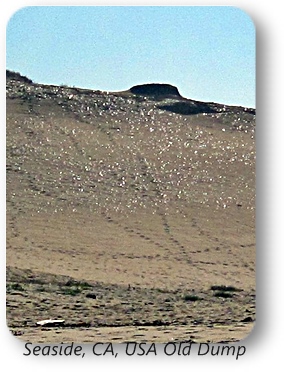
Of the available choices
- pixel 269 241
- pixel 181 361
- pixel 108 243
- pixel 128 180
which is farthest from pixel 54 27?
pixel 181 361

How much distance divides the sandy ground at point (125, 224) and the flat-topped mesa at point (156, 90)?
4 cm

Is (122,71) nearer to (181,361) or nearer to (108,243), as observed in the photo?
(108,243)

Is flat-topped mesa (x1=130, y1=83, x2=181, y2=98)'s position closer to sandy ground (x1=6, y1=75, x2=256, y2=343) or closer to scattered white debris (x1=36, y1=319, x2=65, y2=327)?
sandy ground (x1=6, y1=75, x2=256, y2=343)

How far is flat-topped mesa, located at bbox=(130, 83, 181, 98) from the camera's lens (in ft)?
10.1

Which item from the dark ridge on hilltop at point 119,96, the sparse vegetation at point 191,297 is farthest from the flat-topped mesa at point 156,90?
the sparse vegetation at point 191,297

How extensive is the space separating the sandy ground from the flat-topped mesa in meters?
0.04

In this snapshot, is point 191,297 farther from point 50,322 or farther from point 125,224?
point 50,322

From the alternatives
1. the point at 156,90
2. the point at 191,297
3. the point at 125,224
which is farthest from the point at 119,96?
the point at 191,297

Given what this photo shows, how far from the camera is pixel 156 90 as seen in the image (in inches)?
122

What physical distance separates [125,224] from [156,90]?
1.63 feet

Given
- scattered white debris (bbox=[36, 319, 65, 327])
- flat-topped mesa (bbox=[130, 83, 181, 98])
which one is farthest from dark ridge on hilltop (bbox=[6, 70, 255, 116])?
scattered white debris (bbox=[36, 319, 65, 327])

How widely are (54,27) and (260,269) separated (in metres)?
1.15

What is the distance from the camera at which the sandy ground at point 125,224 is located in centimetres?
305

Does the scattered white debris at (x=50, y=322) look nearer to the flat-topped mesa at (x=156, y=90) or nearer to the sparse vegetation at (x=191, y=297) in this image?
the sparse vegetation at (x=191, y=297)
